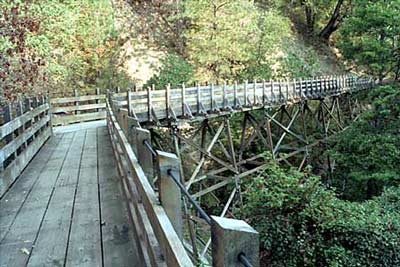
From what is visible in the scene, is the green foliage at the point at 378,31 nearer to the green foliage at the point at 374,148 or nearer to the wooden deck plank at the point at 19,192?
the green foliage at the point at 374,148

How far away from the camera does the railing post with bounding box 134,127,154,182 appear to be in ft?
10.2

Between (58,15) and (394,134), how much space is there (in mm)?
11295

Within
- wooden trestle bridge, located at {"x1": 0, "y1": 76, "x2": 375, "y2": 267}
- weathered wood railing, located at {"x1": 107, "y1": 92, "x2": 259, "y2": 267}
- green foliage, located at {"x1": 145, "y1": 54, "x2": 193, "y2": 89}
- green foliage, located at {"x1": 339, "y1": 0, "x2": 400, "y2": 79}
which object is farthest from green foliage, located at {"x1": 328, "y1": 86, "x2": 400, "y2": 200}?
weathered wood railing, located at {"x1": 107, "y1": 92, "x2": 259, "y2": 267}

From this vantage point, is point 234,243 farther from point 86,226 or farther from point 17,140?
point 17,140

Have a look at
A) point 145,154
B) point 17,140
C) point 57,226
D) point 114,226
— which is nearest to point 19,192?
point 17,140

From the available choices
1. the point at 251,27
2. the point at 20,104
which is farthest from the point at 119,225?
the point at 251,27

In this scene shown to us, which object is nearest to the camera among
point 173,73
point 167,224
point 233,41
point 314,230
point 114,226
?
point 167,224

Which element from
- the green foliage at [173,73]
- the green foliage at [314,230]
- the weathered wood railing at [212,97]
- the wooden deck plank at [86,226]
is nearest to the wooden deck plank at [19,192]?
the wooden deck plank at [86,226]

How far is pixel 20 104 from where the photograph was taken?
289 inches

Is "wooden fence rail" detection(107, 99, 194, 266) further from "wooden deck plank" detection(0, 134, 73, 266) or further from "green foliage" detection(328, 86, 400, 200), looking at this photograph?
"green foliage" detection(328, 86, 400, 200)

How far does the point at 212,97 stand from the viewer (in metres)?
14.1

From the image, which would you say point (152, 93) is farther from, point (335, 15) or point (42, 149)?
point (335, 15)

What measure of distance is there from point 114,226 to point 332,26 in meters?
38.3

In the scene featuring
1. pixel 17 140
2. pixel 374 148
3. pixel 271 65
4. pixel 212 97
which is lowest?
pixel 374 148
